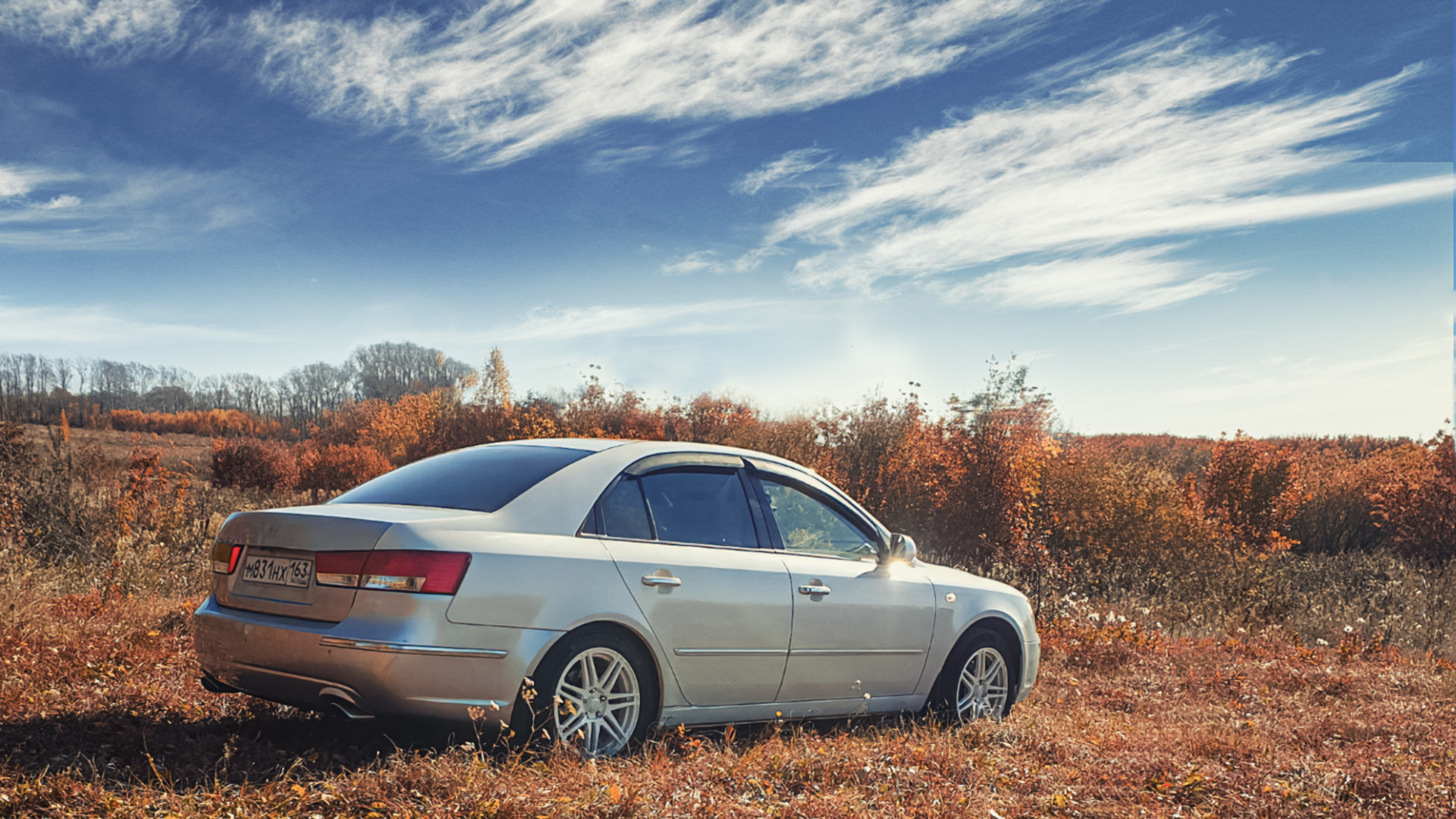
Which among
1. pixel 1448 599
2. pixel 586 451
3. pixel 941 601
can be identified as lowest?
pixel 1448 599

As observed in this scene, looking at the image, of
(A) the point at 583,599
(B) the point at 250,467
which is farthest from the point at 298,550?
(B) the point at 250,467

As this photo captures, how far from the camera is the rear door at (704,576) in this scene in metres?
4.84

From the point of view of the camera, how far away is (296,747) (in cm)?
481

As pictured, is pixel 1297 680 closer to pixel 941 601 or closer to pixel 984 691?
pixel 984 691

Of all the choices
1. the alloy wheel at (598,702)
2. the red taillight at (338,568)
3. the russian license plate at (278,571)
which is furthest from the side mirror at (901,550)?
the russian license plate at (278,571)

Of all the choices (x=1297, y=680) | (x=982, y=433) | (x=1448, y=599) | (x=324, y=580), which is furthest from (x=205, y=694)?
(x=1448, y=599)

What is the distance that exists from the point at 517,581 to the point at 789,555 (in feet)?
5.82

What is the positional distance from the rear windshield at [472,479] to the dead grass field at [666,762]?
110 cm

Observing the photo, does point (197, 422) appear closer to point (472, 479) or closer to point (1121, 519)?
point (1121, 519)

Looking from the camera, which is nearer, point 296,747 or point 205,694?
point 296,747

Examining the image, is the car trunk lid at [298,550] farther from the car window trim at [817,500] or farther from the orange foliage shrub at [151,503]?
the orange foliage shrub at [151,503]

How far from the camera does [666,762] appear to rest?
14.5ft

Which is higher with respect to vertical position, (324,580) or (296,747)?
(324,580)

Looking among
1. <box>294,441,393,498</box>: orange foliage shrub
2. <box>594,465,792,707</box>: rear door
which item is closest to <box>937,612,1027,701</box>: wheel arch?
<box>594,465,792,707</box>: rear door
